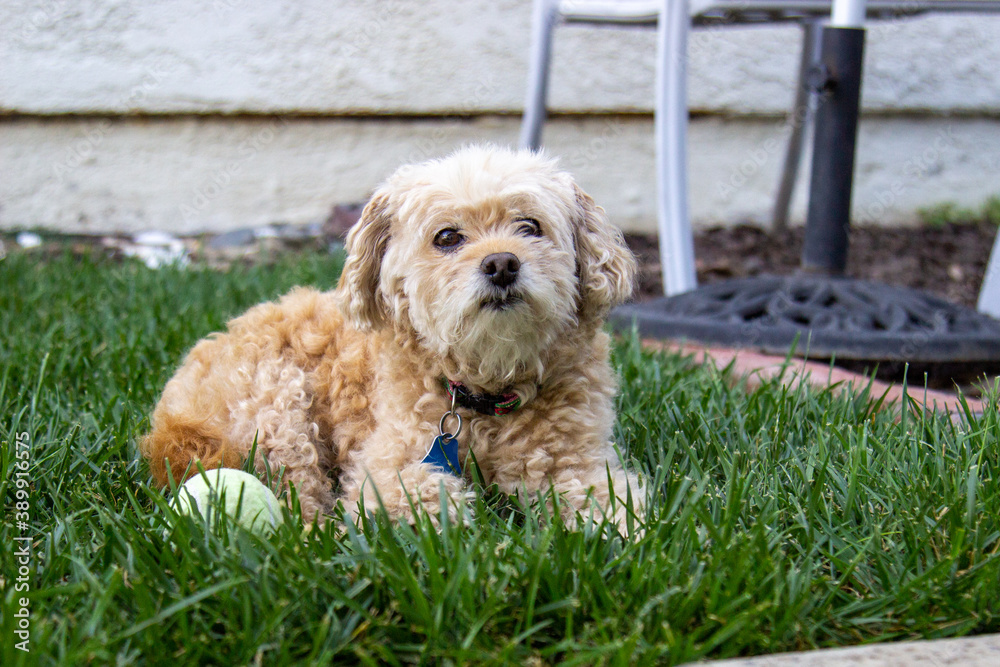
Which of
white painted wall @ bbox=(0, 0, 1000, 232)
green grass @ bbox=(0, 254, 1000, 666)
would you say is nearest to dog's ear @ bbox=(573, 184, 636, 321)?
green grass @ bbox=(0, 254, 1000, 666)

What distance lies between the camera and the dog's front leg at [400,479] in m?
2.14

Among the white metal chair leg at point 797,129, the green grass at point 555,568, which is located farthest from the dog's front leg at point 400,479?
the white metal chair leg at point 797,129

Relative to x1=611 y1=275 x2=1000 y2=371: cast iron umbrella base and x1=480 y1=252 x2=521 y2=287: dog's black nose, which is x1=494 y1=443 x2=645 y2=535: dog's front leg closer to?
x1=480 y1=252 x2=521 y2=287: dog's black nose

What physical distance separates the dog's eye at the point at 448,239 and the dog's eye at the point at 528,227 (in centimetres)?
16

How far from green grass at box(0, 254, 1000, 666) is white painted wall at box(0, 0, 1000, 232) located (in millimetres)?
4231

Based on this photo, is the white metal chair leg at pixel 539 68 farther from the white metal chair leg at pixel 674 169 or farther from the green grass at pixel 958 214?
the green grass at pixel 958 214

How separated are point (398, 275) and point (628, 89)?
4.53 meters

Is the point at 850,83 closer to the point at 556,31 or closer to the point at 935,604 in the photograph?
the point at 935,604

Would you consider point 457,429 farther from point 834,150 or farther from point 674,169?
point 674,169

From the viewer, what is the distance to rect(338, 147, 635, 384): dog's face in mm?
2104

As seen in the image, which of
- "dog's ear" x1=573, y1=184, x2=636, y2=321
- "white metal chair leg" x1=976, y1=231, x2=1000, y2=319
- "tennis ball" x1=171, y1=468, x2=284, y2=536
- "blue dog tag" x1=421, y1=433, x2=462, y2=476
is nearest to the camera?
"tennis ball" x1=171, y1=468, x2=284, y2=536

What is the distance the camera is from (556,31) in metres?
6.27

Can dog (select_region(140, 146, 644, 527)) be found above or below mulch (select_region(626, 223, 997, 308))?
above

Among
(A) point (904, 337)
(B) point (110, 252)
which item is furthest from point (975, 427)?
(B) point (110, 252)
